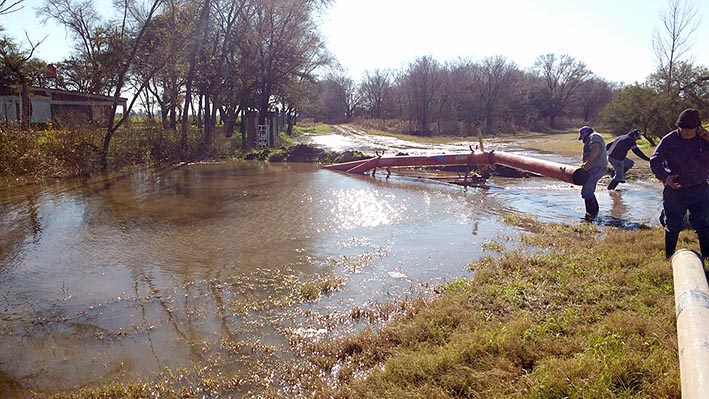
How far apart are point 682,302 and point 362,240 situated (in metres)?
5.11

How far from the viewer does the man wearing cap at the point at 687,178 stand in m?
5.55

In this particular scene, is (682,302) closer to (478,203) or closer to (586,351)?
(586,351)

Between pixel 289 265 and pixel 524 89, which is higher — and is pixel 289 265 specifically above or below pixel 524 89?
below

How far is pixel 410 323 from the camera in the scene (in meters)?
4.43

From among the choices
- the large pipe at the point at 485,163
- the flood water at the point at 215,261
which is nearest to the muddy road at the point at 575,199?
the flood water at the point at 215,261

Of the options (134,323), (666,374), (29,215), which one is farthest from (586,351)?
(29,215)

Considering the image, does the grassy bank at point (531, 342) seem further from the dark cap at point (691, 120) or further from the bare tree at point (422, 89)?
the bare tree at point (422, 89)

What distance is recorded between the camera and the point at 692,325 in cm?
318

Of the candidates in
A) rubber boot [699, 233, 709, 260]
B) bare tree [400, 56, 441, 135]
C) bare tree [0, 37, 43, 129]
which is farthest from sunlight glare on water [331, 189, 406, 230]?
→ bare tree [400, 56, 441, 135]

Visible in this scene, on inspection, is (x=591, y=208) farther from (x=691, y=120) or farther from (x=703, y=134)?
(x=691, y=120)

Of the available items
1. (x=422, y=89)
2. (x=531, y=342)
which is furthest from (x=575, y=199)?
(x=422, y=89)

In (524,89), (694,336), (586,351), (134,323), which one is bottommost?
(134,323)

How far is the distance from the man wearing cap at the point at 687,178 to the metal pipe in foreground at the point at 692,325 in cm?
110

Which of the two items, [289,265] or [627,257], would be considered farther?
[289,265]
